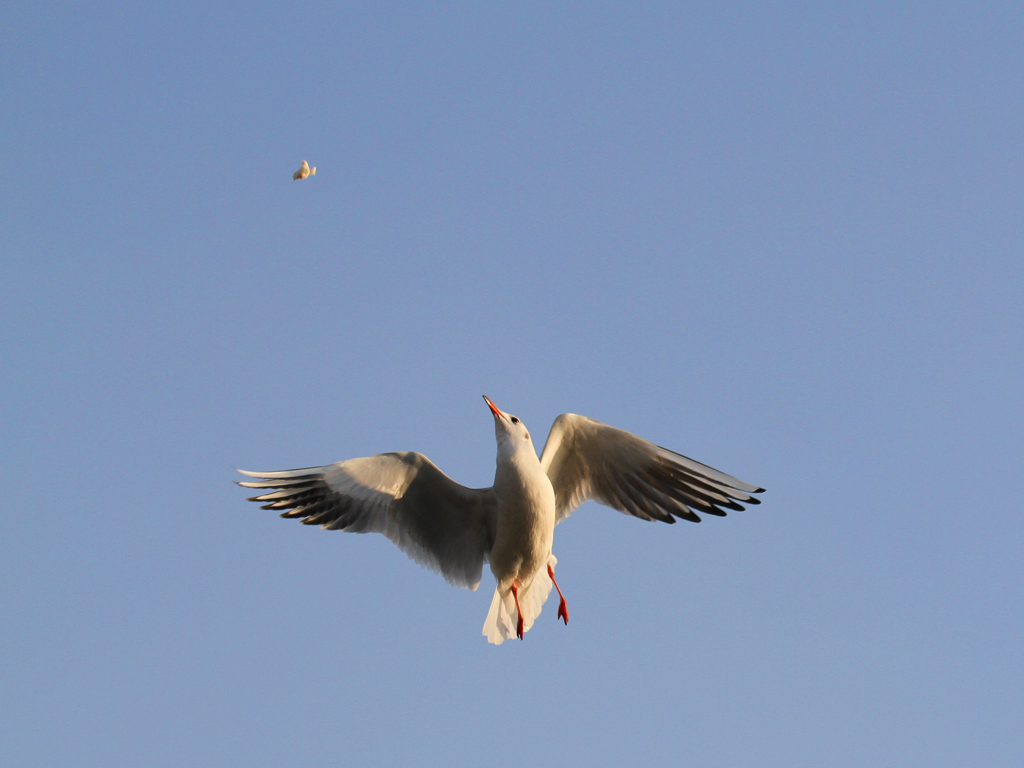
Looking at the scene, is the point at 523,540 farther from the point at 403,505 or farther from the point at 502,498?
the point at 403,505

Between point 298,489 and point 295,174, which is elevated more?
point 295,174

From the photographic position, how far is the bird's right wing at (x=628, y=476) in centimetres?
692

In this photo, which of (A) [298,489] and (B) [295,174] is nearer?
(B) [295,174]

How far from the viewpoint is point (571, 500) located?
7.33 meters

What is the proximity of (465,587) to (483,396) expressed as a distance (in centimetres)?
163

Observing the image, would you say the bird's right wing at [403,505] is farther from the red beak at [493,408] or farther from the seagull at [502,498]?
the red beak at [493,408]

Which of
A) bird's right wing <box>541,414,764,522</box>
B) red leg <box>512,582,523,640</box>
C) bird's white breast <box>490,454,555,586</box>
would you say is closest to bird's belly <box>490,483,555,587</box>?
bird's white breast <box>490,454,555,586</box>

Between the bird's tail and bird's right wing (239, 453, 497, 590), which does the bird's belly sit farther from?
bird's right wing (239, 453, 497, 590)

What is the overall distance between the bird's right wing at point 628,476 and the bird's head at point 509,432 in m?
0.23

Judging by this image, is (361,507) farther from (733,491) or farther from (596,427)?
(733,491)

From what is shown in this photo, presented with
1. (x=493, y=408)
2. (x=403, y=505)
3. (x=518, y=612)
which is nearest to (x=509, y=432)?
(x=493, y=408)

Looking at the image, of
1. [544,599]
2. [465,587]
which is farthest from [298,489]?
[544,599]

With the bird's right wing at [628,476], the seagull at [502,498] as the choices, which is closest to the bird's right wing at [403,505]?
the seagull at [502,498]

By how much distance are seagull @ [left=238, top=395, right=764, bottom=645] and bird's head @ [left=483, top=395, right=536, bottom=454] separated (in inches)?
0.5
